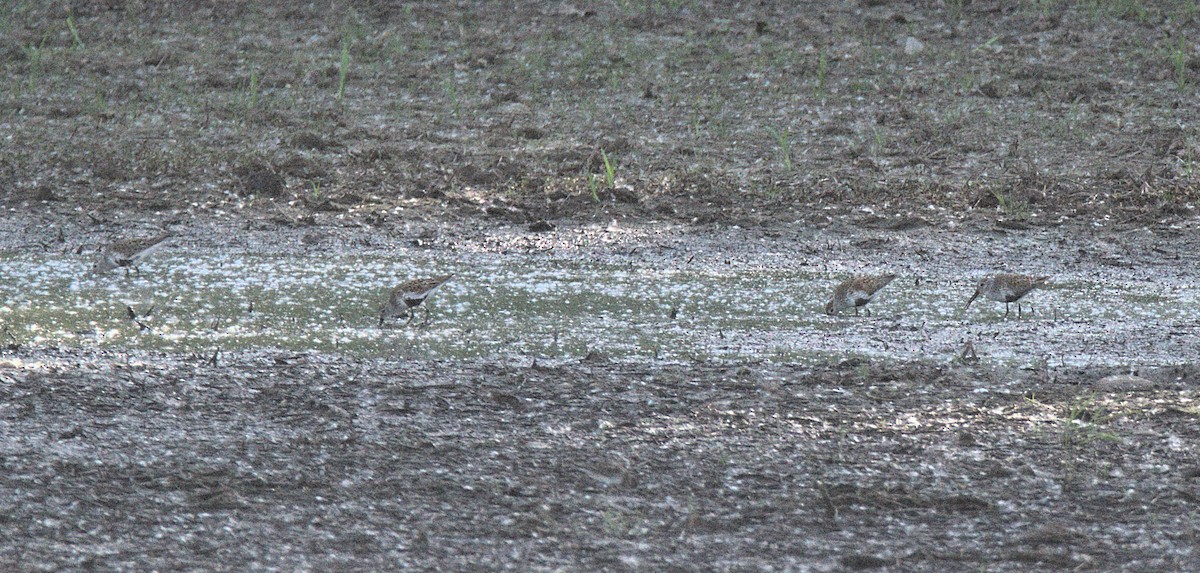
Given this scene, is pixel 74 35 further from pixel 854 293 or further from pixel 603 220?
pixel 854 293

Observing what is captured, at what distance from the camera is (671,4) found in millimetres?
15633

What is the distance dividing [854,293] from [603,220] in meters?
3.03

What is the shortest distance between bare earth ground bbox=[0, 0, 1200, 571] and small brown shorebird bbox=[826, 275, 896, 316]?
1364 millimetres

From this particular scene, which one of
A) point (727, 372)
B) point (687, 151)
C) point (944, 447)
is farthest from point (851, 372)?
point (687, 151)

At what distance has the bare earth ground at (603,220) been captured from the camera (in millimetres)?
5039

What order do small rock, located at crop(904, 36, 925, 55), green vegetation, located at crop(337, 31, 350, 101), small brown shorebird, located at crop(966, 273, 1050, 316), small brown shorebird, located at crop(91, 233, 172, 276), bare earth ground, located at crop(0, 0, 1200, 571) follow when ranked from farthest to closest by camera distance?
1. small rock, located at crop(904, 36, 925, 55)
2. green vegetation, located at crop(337, 31, 350, 101)
3. small brown shorebird, located at crop(91, 233, 172, 276)
4. small brown shorebird, located at crop(966, 273, 1050, 316)
5. bare earth ground, located at crop(0, 0, 1200, 571)

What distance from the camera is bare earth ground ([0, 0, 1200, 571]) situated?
504 centimetres

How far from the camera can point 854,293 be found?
27.3 ft

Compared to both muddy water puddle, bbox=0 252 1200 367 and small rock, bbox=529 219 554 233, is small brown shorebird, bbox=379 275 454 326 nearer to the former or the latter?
muddy water puddle, bbox=0 252 1200 367

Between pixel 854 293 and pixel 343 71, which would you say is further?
pixel 343 71

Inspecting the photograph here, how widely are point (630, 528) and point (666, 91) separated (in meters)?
9.02

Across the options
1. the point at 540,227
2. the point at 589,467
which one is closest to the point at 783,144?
the point at 540,227

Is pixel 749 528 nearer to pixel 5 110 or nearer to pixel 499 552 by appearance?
pixel 499 552

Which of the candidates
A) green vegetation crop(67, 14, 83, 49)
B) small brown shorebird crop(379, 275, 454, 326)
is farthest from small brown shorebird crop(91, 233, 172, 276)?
green vegetation crop(67, 14, 83, 49)
